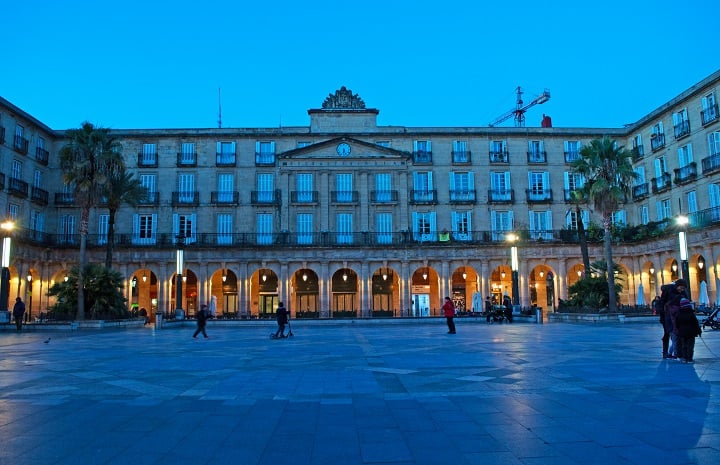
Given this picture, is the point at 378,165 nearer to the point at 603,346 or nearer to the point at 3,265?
the point at 3,265

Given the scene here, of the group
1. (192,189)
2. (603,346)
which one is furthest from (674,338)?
(192,189)

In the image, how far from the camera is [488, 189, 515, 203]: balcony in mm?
50375

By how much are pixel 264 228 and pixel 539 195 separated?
79.5 feet

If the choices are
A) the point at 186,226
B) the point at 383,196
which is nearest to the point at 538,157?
the point at 383,196

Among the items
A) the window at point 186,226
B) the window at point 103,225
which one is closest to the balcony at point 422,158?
the window at point 186,226

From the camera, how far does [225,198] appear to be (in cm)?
→ 4981

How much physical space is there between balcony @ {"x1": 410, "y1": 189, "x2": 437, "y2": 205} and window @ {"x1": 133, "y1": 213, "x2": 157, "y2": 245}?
73.0 feet

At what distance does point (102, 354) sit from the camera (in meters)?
15.5

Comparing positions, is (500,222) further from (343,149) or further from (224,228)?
(224,228)

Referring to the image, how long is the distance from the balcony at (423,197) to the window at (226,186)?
51.3 ft

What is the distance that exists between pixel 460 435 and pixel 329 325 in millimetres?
29545

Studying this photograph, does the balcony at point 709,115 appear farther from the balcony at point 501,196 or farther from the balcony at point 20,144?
the balcony at point 20,144

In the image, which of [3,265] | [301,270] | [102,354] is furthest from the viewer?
[301,270]

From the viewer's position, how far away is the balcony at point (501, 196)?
50.4 m
